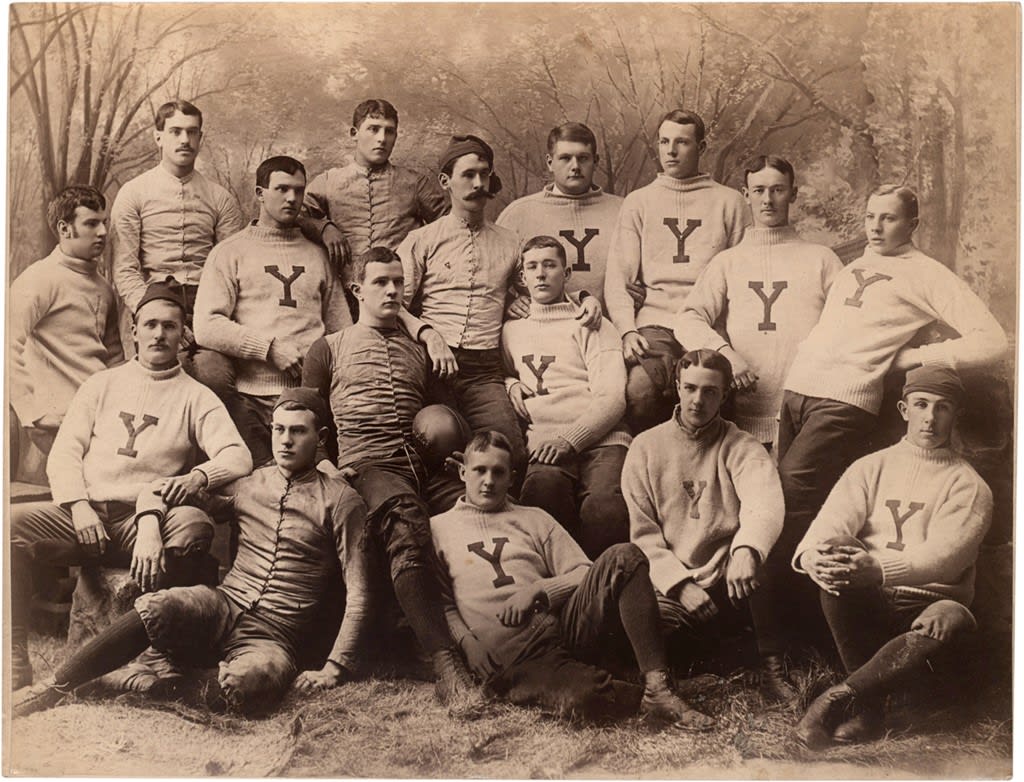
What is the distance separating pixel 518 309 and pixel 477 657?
1.53 meters

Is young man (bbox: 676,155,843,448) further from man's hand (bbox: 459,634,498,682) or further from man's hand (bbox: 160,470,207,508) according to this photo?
man's hand (bbox: 160,470,207,508)

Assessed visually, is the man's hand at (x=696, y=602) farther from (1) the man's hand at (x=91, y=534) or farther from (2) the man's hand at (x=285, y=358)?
(1) the man's hand at (x=91, y=534)

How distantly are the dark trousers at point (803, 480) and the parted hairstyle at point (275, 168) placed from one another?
239 centimetres

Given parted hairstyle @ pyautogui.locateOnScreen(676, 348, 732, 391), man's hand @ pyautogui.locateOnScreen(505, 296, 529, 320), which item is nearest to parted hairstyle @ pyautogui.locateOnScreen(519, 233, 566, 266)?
man's hand @ pyautogui.locateOnScreen(505, 296, 529, 320)

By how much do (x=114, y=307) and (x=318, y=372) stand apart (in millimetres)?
1004

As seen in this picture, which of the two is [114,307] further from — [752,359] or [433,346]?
[752,359]

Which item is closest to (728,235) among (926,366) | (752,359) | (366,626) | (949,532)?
(752,359)

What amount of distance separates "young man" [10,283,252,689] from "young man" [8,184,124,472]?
96 millimetres

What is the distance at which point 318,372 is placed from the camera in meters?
6.27

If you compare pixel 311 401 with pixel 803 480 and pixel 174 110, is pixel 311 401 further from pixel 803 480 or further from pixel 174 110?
pixel 803 480

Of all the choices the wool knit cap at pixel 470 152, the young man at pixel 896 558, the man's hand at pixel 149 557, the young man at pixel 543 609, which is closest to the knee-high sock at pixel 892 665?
the young man at pixel 896 558

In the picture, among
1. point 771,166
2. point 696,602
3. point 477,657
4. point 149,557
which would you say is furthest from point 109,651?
point 771,166

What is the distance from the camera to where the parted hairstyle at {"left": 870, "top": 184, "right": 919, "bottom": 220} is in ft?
21.2

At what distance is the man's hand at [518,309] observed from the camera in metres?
6.39
